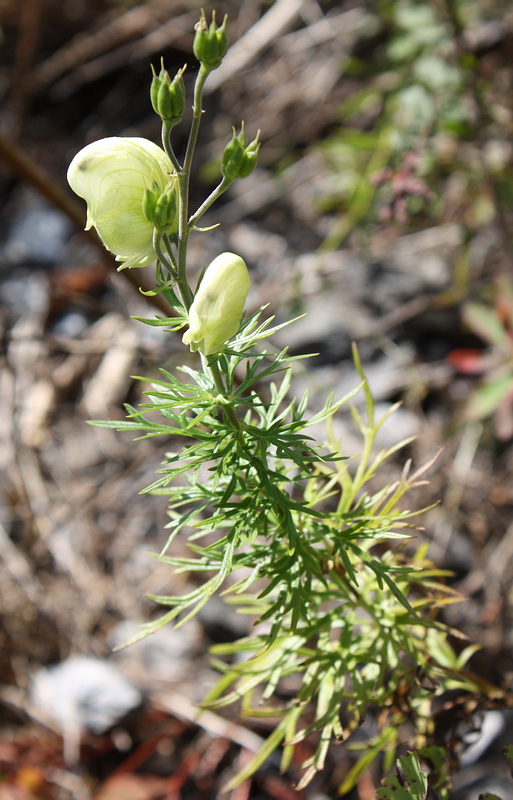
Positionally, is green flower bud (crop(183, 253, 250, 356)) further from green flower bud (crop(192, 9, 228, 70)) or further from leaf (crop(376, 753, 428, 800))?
leaf (crop(376, 753, 428, 800))

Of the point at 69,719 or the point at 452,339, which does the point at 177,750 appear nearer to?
the point at 69,719

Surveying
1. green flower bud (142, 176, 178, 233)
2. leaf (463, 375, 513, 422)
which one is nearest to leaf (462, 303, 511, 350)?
leaf (463, 375, 513, 422)

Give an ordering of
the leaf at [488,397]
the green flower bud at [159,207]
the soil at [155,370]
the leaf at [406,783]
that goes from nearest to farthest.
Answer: the green flower bud at [159,207] < the leaf at [406,783] < the soil at [155,370] < the leaf at [488,397]

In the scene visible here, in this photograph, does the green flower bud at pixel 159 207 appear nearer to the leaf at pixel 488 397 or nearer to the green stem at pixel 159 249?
the green stem at pixel 159 249

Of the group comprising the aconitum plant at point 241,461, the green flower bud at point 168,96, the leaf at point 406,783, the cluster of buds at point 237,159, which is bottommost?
the leaf at point 406,783

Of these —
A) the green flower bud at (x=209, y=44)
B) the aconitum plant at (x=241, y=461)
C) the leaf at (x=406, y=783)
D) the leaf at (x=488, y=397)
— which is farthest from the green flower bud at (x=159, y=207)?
the leaf at (x=488, y=397)

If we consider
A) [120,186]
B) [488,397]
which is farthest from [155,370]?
[120,186]
